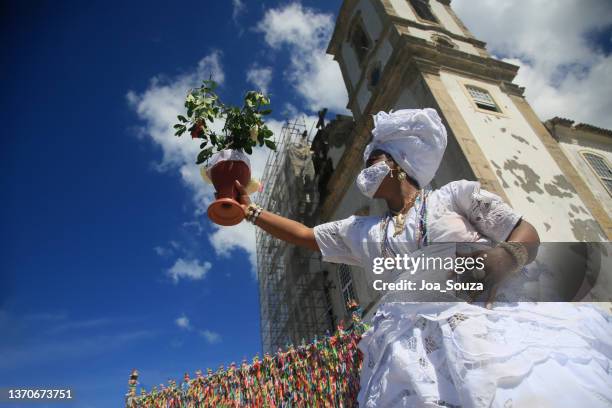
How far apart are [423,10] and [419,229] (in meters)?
15.0

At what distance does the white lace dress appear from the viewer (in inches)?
39.6

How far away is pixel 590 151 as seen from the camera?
1294 cm

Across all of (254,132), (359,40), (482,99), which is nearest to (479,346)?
(254,132)

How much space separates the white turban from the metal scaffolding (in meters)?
11.9

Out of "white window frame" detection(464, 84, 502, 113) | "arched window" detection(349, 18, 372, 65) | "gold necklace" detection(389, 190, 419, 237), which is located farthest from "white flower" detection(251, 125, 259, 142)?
"arched window" detection(349, 18, 372, 65)

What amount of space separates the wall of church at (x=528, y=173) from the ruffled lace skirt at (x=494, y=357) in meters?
6.88

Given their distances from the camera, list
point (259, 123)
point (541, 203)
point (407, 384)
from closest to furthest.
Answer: point (407, 384) → point (259, 123) → point (541, 203)

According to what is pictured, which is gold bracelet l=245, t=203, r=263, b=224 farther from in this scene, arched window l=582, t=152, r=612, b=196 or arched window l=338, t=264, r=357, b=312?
arched window l=582, t=152, r=612, b=196

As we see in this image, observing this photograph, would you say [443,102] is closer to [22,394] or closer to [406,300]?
[406,300]

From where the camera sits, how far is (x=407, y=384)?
1.26m

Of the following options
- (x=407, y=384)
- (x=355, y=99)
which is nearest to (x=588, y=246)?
(x=407, y=384)

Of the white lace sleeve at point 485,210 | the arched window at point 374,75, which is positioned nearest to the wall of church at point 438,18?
the arched window at point 374,75

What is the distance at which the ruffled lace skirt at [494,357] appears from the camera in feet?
3.26

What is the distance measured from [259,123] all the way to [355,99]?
472 inches
